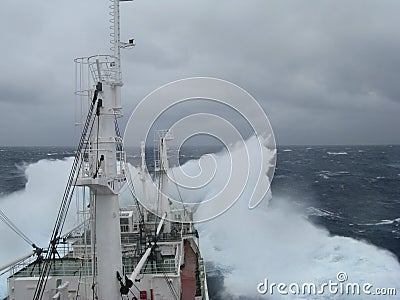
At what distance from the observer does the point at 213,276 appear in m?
28.4

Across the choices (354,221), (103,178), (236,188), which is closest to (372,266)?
(236,188)

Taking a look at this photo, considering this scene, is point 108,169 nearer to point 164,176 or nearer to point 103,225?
→ point 103,225

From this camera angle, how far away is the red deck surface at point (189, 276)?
62.2ft

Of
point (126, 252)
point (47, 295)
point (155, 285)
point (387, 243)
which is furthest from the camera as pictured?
point (387, 243)

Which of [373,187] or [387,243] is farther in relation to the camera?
[373,187]

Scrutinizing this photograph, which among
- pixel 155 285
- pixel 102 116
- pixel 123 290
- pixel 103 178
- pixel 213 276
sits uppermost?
pixel 102 116

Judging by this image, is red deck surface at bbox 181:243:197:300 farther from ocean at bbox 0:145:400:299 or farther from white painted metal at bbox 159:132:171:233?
ocean at bbox 0:145:400:299

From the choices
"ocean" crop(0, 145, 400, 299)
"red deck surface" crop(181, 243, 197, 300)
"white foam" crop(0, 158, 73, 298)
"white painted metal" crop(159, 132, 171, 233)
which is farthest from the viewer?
"white foam" crop(0, 158, 73, 298)

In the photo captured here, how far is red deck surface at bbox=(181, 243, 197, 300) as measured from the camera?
18953mm

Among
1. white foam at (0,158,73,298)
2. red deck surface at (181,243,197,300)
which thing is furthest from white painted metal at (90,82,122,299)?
white foam at (0,158,73,298)

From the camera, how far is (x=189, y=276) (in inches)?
834

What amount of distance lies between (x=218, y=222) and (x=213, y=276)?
14184 millimetres

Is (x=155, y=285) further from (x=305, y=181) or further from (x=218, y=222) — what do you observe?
(x=305, y=181)

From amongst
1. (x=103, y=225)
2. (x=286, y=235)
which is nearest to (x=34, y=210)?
(x=286, y=235)
